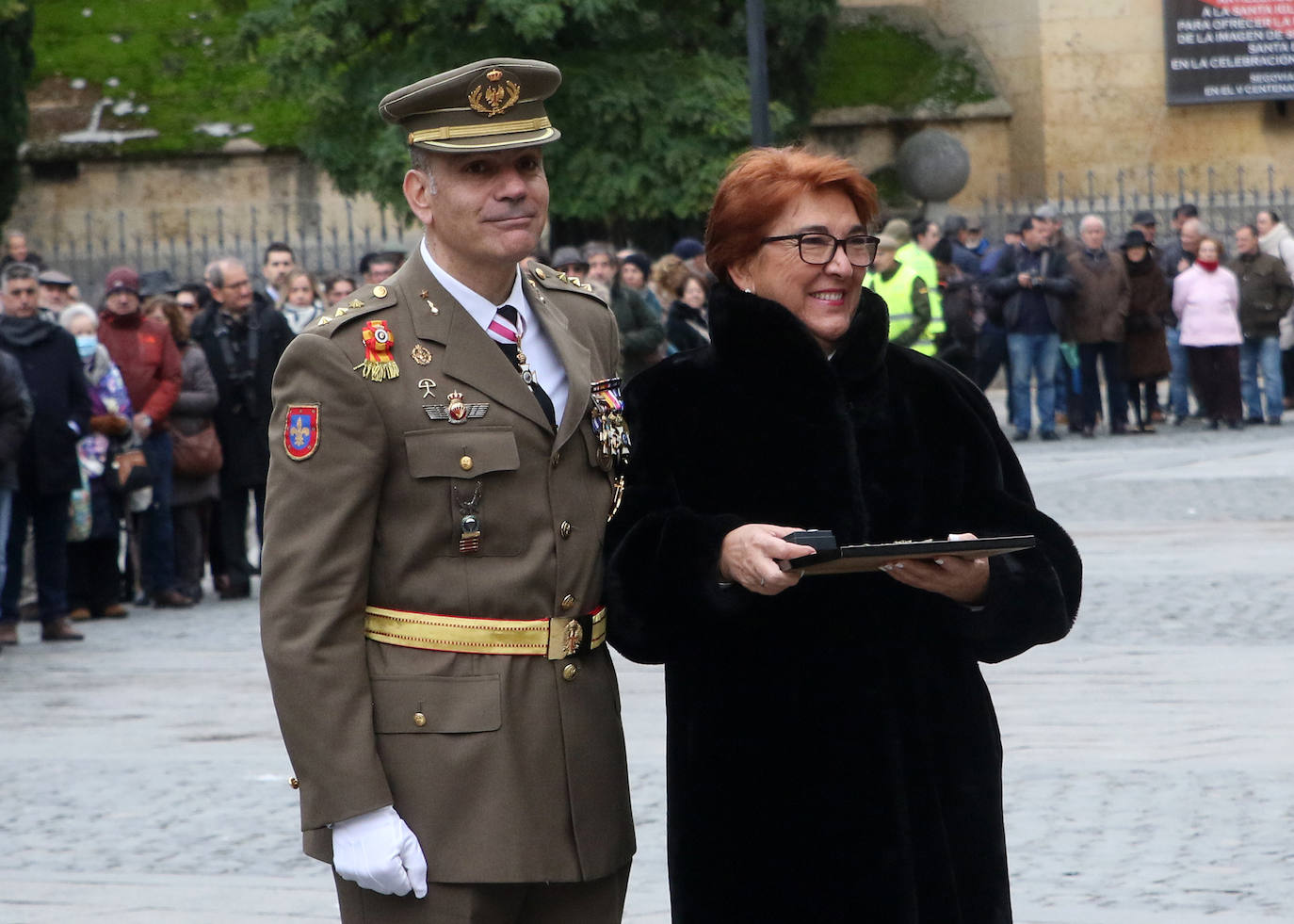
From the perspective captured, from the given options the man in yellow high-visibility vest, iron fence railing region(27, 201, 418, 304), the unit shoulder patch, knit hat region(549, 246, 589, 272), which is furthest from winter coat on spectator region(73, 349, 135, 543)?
iron fence railing region(27, 201, 418, 304)

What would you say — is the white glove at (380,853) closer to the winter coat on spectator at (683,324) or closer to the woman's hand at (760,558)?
the woman's hand at (760,558)

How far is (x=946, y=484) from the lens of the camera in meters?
3.60

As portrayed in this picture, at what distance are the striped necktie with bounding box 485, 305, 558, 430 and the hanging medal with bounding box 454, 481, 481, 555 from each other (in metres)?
A: 0.20

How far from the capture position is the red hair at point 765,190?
11.6ft

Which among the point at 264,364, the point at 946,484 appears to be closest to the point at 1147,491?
the point at 264,364

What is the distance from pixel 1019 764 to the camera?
7.14 meters

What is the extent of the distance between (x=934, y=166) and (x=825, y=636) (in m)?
27.0

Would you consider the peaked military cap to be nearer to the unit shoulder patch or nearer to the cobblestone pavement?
the unit shoulder patch

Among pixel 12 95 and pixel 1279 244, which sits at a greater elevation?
pixel 12 95

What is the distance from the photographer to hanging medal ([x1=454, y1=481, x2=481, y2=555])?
3.41 m

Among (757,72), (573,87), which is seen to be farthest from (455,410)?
(573,87)

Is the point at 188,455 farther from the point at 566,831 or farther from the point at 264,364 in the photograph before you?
the point at 566,831

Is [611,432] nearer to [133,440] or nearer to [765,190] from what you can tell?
[765,190]

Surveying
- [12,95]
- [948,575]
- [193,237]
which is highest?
[12,95]
